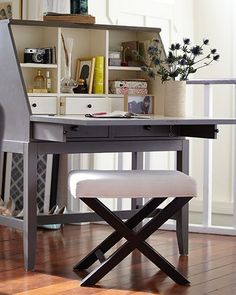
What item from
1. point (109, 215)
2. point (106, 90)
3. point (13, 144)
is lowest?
point (109, 215)

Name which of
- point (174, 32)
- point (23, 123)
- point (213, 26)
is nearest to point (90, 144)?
point (23, 123)

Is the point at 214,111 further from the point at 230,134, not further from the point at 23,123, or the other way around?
the point at 23,123

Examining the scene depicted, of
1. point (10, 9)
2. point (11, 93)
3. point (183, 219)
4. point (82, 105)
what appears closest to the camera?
point (11, 93)

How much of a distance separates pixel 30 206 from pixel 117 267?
21.0 inches

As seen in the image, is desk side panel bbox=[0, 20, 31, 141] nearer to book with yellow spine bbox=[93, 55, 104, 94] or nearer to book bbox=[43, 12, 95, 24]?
book bbox=[43, 12, 95, 24]

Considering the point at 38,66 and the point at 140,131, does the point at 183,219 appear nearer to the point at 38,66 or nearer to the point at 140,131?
the point at 140,131

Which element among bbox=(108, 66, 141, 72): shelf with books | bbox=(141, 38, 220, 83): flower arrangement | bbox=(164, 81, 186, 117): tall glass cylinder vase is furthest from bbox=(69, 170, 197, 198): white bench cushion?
bbox=(108, 66, 141, 72): shelf with books

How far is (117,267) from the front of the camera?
152 inches

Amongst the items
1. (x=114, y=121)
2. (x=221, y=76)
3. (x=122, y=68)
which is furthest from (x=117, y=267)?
(x=221, y=76)

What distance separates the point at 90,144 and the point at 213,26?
2.84 metres

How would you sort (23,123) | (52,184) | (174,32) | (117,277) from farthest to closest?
(174,32), (52,184), (23,123), (117,277)

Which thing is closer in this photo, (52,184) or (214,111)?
(52,184)

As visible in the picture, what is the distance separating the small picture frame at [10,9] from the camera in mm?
5270

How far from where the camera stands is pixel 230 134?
6355 millimetres
